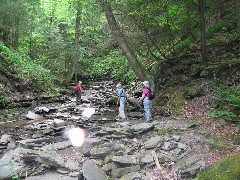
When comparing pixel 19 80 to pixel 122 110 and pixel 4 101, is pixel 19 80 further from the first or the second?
pixel 122 110

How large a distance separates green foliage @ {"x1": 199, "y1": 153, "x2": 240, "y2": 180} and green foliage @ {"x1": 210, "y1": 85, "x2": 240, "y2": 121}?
346 centimetres

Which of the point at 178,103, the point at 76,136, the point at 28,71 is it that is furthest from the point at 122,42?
the point at 28,71

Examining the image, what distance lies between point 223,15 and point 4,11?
14689 millimetres

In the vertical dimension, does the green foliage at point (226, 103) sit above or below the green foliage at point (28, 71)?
below

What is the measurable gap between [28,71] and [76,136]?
1226 cm

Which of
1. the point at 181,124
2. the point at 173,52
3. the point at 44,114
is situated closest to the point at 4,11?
the point at 44,114

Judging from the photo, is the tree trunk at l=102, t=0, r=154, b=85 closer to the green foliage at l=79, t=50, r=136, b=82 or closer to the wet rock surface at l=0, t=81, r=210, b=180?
the wet rock surface at l=0, t=81, r=210, b=180

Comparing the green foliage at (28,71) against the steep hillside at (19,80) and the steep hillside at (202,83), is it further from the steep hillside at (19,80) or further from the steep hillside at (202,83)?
the steep hillside at (202,83)

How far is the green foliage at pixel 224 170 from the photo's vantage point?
6469 mm

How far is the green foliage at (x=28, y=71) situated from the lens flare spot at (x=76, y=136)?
10.3 metres

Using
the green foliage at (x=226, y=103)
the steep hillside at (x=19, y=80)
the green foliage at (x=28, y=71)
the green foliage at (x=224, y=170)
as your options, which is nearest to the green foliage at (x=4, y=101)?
the steep hillside at (x=19, y=80)

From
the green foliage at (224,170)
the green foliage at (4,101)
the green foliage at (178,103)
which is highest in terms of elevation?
the green foliage at (4,101)

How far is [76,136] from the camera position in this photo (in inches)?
454

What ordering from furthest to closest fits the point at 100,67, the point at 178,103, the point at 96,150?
the point at 100,67 → the point at 178,103 → the point at 96,150
